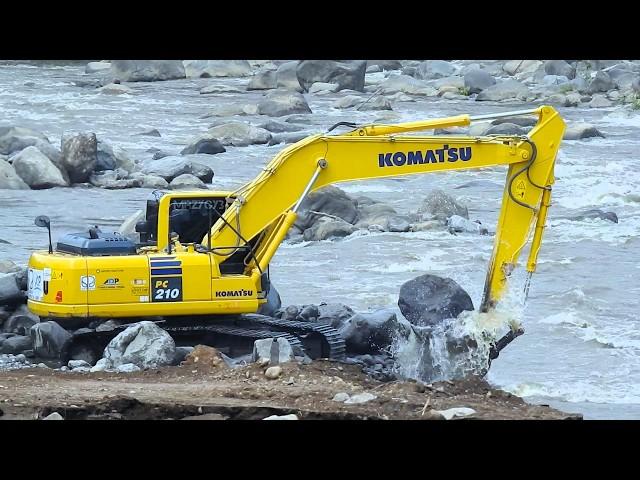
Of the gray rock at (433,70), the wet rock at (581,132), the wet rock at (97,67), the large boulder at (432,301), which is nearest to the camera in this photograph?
the large boulder at (432,301)

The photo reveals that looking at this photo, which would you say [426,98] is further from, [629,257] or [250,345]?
[250,345]

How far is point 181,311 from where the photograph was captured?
1365 centimetres

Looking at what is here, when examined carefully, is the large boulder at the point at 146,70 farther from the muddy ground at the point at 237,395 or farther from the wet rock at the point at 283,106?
the muddy ground at the point at 237,395

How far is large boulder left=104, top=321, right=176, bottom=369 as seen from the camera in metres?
13.2

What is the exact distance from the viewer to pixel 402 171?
45.7 feet

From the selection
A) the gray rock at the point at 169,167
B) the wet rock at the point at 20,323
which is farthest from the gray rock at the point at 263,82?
the wet rock at the point at 20,323

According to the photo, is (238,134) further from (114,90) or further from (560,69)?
(560,69)

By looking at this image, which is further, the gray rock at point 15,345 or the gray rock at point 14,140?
the gray rock at point 14,140

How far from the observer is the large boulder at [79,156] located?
28.7 meters

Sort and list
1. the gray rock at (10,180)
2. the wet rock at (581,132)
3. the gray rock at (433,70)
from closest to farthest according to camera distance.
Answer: the gray rock at (10,180) < the wet rock at (581,132) < the gray rock at (433,70)

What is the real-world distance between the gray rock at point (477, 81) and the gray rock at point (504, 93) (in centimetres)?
92

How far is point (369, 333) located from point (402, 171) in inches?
77.1

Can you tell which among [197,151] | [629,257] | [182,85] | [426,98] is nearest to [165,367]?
[629,257]

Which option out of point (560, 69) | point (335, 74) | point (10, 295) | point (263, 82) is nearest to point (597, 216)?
point (10, 295)
